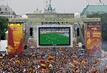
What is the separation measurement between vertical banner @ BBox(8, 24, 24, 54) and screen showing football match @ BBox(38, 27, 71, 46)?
1458mm

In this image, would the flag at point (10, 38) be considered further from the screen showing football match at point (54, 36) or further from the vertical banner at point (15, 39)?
the screen showing football match at point (54, 36)

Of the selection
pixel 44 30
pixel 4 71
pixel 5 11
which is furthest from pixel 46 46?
pixel 5 11

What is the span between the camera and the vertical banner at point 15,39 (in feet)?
147

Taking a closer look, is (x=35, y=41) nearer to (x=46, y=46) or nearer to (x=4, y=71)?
(x=46, y=46)

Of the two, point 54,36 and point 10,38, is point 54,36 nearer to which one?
point 54,36

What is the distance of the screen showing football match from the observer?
147ft

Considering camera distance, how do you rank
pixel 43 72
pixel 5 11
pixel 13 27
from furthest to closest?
pixel 5 11, pixel 13 27, pixel 43 72

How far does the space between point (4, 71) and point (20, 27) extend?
1811 cm

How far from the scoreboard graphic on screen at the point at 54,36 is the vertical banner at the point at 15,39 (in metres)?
1.43

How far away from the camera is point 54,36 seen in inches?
1758

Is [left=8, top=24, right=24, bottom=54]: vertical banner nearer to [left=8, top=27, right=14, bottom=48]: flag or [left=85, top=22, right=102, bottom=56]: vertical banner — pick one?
[left=8, top=27, right=14, bottom=48]: flag

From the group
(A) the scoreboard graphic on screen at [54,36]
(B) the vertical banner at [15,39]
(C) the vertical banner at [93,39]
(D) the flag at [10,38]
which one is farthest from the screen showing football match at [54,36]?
(D) the flag at [10,38]

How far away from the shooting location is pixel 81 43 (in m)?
47.3

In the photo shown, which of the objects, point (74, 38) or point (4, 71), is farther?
point (74, 38)
